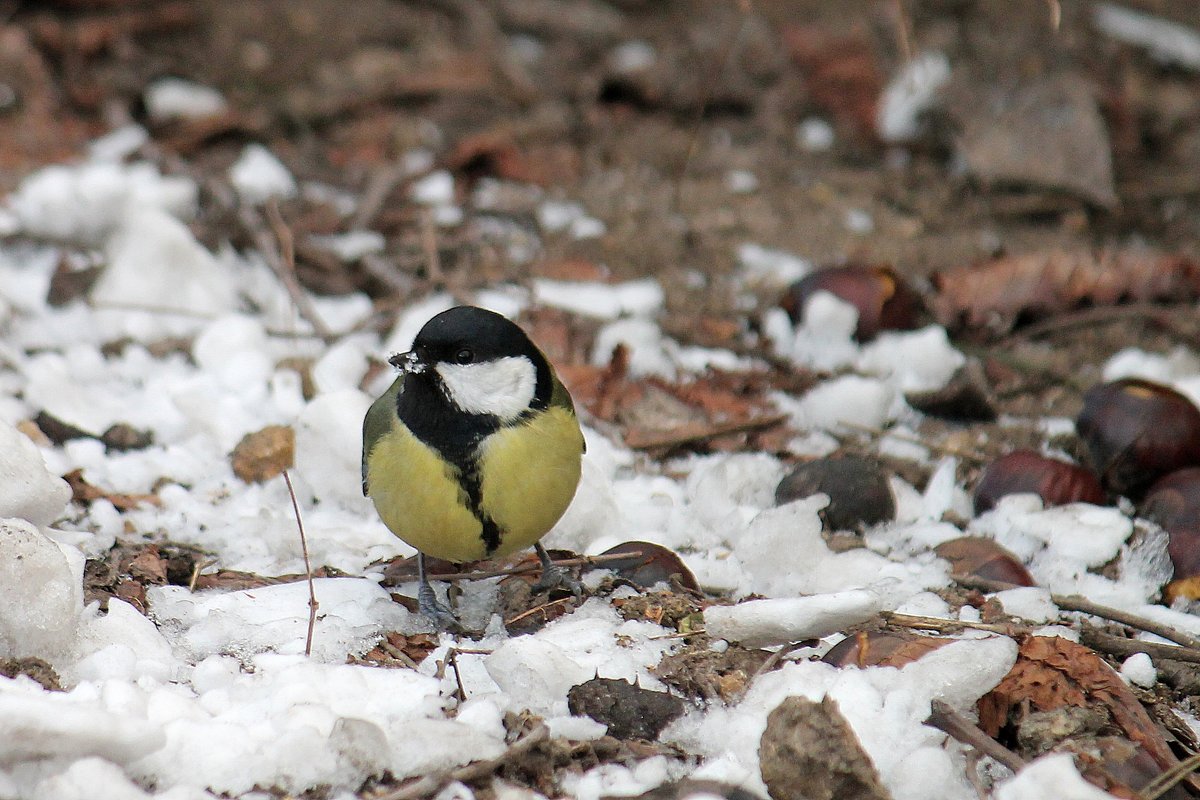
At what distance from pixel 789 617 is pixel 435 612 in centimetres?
74

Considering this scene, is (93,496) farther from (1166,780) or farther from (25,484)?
(1166,780)

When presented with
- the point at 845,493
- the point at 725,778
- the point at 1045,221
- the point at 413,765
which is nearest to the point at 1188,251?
the point at 1045,221

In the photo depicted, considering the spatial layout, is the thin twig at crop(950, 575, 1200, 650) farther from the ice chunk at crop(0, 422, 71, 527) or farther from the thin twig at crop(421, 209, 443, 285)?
the thin twig at crop(421, 209, 443, 285)

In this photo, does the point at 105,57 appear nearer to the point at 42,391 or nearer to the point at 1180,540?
the point at 42,391

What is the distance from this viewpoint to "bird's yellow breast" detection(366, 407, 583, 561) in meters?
2.56

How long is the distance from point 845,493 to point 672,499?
42 centimetres

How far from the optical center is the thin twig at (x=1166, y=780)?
6.66 feet

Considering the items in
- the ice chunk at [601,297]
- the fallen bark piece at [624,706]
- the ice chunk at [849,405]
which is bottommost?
the ice chunk at [601,297]

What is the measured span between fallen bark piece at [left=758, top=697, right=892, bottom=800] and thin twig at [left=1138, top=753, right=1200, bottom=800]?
42 centimetres

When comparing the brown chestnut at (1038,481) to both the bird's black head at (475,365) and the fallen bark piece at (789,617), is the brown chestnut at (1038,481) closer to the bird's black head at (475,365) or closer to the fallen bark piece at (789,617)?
the fallen bark piece at (789,617)

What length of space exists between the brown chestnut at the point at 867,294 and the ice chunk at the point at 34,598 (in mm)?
2312

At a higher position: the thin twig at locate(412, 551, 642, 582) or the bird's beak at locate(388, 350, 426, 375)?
the bird's beak at locate(388, 350, 426, 375)

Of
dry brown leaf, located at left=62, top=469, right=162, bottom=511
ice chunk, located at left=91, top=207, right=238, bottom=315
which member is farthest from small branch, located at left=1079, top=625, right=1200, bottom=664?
ice chunk, located at left=91, top=207, right=238, bottom=315

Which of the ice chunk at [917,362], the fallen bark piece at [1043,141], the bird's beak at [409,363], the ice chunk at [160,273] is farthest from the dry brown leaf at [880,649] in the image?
the fallen bark piece at [1043,141]
